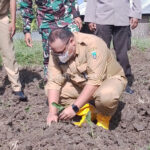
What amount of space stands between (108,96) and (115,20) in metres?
1.39

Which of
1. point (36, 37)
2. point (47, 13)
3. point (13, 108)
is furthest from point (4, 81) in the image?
point (36, 37)

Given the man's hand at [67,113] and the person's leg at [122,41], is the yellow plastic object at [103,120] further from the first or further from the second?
the person's leg at [122,41]

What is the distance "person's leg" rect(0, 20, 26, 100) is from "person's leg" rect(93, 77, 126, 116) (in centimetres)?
142

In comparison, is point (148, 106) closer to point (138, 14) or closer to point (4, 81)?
point (138, 14)

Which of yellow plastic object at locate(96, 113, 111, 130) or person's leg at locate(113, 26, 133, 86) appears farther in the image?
person's leg at locate(113, 26, 133, 86)

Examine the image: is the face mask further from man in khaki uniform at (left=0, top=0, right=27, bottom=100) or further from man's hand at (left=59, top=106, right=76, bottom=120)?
man in khaki uniform at (left=0, top=0, right=27, bottom=100)

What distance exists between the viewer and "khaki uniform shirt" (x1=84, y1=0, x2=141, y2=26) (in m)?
4.28

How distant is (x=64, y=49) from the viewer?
3080 mm

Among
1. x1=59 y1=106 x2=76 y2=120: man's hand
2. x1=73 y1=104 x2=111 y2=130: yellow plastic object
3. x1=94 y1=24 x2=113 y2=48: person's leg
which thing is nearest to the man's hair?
x1=59 y1=106 x2=76 y2=120: man's hand

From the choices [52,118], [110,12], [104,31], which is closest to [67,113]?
[52,118]

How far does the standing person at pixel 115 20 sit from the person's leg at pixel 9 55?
39.7 inches

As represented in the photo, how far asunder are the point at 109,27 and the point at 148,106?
1138mm

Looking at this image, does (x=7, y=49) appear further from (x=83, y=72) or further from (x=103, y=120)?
(x=103, y=120)

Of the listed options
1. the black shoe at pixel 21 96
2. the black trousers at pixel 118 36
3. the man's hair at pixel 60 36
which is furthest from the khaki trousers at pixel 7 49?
the man's hair at pixel 60 36
